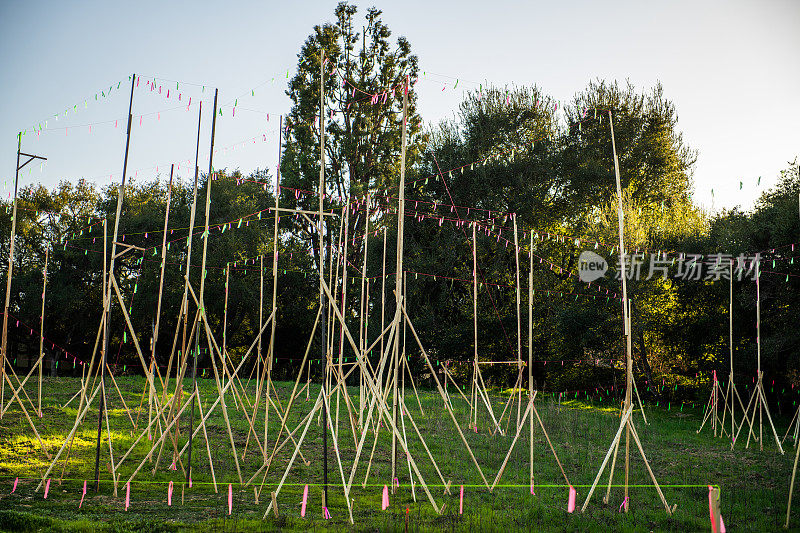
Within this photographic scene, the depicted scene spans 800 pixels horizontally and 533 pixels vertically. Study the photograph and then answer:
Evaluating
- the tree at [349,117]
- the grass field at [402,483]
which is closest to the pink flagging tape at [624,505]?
the grass field at [402,483]

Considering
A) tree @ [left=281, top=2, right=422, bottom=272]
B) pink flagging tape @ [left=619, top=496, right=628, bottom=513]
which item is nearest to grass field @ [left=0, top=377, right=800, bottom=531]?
pink flagging tape @ [left=619, top=496, right=628, bottom=513]

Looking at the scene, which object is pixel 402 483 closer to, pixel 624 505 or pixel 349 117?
pixel 624 505

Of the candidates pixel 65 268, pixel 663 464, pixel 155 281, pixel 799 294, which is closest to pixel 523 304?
pixel 799 294

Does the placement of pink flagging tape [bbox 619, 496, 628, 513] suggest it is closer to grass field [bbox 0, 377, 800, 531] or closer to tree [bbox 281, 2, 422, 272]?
grass field [bbox 0, 377, 800, 531]

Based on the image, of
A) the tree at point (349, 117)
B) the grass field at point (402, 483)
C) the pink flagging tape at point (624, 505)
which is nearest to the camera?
the grass field at point (402, 483)

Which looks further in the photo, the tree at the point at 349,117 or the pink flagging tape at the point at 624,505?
the tree at the point at 349,117

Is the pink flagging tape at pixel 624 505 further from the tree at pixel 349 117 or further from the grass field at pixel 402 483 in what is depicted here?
the tree at pixel 349 117

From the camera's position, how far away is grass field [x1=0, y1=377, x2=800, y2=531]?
4492mm

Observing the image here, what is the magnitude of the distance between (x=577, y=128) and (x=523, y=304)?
589cm

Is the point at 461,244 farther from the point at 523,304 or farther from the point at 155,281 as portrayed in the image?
the point at 155,281

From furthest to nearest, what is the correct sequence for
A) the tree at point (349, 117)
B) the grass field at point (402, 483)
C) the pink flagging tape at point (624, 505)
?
the tree at point (349, 117) < the pink flagging tape at point (624, 505) < the grass field at point (402, 483)

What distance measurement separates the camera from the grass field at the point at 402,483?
14.7 ft

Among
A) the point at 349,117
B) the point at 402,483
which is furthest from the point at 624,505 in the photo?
the point at 349,117

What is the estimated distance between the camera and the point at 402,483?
19.6ft
